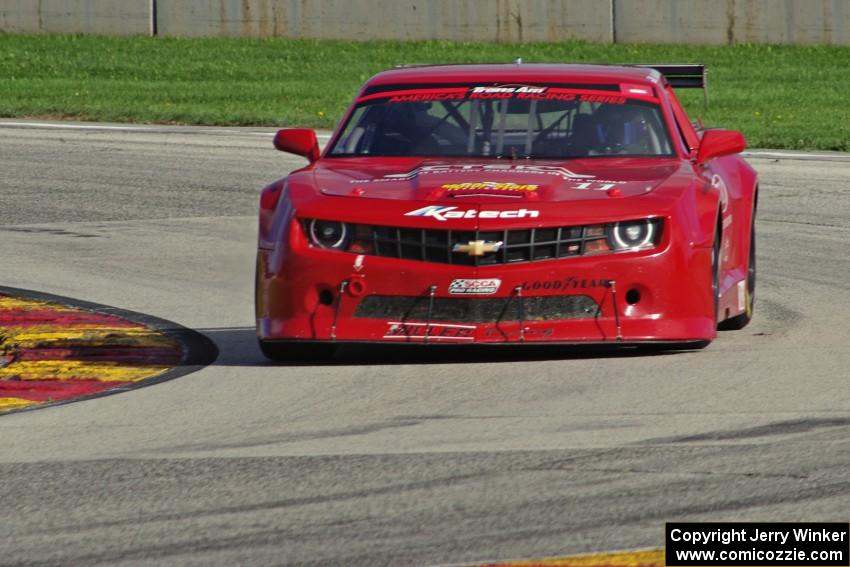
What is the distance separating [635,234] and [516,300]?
0.60 meters

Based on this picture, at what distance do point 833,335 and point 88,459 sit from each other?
13.2 ft

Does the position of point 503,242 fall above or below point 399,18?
below

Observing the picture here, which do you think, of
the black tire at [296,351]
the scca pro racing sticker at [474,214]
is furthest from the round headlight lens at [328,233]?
the black tire at [296,351]

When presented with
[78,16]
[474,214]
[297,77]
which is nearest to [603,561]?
[474,214]

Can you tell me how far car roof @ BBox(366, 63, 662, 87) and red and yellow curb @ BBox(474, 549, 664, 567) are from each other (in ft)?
16.0

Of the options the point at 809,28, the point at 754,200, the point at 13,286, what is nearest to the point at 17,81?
the point at 809,28

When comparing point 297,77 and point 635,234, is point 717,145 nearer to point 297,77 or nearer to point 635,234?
point 635,234

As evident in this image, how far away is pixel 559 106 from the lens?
30.8 feet

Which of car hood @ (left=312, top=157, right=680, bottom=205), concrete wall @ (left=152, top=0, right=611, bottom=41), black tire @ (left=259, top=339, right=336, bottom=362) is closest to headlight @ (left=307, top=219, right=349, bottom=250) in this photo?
car hood @ (left=312, top=157, right=680, bottom=205)

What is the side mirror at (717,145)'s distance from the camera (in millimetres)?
8977

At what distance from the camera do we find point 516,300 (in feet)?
26.3

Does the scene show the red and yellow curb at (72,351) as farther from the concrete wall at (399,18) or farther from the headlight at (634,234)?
the concrete wall at (399,18)

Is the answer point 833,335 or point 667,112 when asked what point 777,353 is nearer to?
point 833,335

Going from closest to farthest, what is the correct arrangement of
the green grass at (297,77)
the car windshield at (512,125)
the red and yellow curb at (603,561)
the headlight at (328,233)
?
1. the red and yellow curb at (603,561)
2. the headlight at (328,233)
3. the car windshield at (512,125)
4. the green grass at (297,77)
